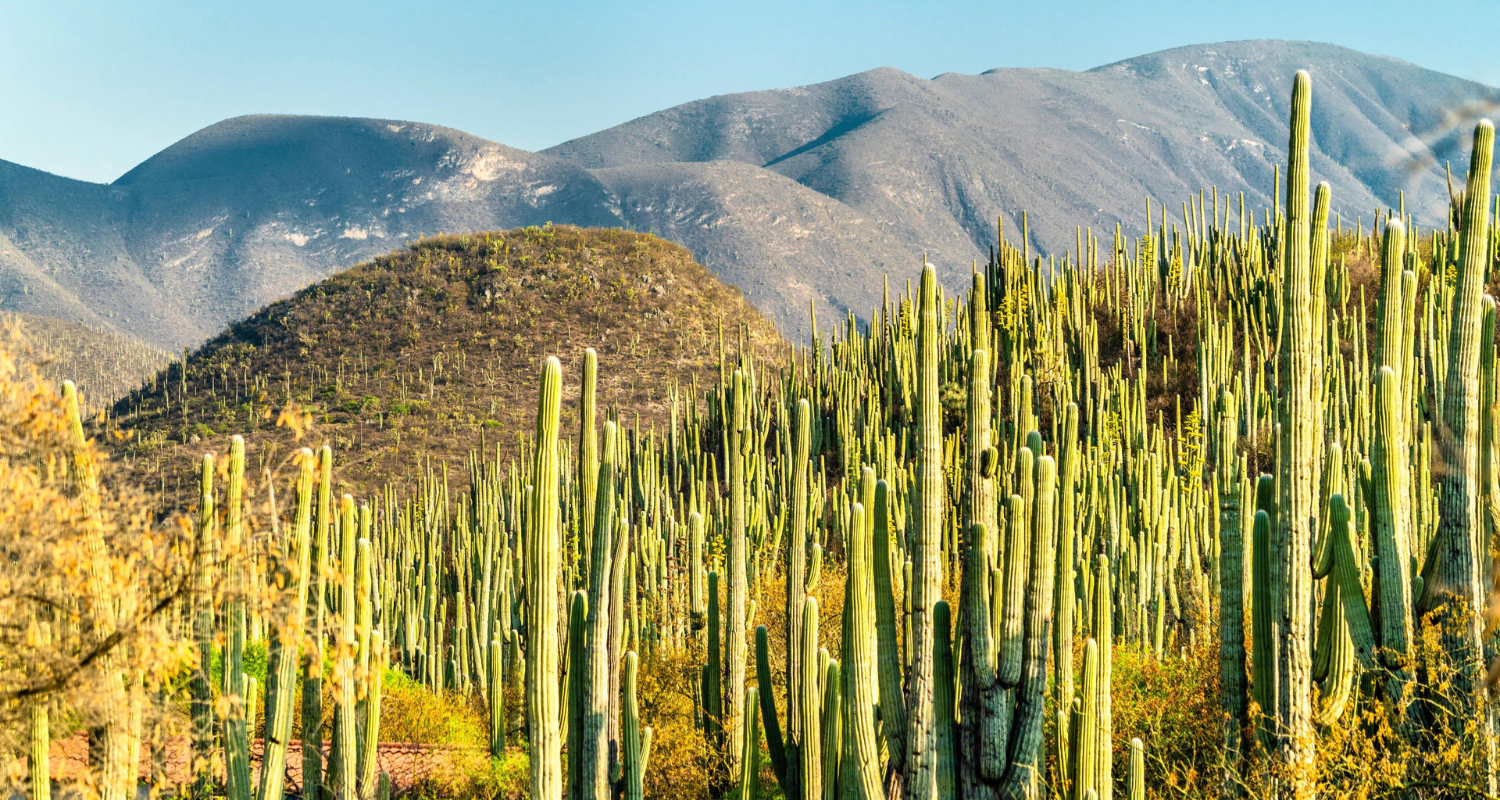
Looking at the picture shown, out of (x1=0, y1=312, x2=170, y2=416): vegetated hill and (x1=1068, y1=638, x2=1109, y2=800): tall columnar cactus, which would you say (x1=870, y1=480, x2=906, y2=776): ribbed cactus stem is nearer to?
(x1=1068, y1=638, x2=1109, y2=800): tall columnar cactus

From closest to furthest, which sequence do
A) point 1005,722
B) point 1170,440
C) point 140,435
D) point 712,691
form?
point 1005,722 < point 712,691 < point 1170,440 < point 140,435

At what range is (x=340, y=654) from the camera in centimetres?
550

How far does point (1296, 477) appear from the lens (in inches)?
197

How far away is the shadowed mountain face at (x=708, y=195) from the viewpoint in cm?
10194

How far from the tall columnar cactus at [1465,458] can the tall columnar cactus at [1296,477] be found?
693 millimetres

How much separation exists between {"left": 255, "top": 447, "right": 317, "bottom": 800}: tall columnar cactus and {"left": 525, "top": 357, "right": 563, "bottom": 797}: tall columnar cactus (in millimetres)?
2032

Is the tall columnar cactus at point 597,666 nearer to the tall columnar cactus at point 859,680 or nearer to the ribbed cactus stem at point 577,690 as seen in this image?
the ribbed cactus stem at point 577,690

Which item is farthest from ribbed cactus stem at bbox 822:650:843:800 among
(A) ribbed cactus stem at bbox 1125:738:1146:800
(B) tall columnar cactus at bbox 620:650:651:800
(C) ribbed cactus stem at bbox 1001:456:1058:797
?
(A) ribbed cactus stem at bbox 1125:738:1146:800

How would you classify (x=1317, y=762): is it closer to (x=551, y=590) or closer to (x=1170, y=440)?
(x=551, y=590)

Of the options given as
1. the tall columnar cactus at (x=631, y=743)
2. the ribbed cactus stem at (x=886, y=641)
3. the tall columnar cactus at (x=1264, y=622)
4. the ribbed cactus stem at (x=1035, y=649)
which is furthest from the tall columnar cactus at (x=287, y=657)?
the tall columnar cactus at (x=1264, y=622)

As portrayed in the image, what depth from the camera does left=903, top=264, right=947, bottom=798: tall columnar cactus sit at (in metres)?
4.86

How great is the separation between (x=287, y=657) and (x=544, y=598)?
8.69 feet

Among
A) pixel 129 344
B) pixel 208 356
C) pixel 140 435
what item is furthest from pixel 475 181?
pixel 140 435

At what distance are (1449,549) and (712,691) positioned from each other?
517 cm
